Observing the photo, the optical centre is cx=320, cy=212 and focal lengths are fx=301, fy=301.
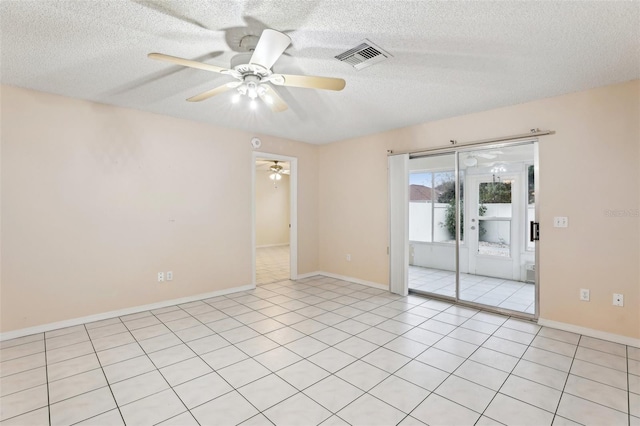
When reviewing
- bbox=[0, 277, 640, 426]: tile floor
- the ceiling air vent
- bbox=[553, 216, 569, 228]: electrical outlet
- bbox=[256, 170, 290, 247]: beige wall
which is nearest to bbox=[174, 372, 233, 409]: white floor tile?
bbox=[0, 277, 640, 426]: tile floor

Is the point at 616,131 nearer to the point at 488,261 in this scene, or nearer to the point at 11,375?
the point at 488,261

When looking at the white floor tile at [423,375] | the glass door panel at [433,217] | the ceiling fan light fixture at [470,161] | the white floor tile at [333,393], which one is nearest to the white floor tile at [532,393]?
the white floor tile at [423,375]

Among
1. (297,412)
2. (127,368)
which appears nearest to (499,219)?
(297,412)

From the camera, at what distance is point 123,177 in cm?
362

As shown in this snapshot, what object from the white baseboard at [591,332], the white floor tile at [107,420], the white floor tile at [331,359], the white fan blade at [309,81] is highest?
the white fan blade at [309,81]

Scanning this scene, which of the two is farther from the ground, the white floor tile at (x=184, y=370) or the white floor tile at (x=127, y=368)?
the white floor tile at (x=127, y=368)

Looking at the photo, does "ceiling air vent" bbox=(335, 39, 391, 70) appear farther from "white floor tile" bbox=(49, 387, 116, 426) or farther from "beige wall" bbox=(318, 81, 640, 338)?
"white floor tile" bbox=(49, 387, 116, 426)

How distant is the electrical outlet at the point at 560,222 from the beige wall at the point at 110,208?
12.9ft

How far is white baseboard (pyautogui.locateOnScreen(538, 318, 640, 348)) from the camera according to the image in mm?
2805

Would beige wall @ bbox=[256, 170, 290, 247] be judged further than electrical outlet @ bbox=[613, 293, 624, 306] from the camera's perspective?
Yes

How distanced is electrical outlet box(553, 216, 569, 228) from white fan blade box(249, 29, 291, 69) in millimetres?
3231

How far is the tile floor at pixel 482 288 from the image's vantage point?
3998 millimetres

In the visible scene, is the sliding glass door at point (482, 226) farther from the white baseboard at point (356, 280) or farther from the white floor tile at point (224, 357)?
the white floor tile at point (224, 357)

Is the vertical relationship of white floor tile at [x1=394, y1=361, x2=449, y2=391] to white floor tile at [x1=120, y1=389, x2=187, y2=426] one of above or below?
below
